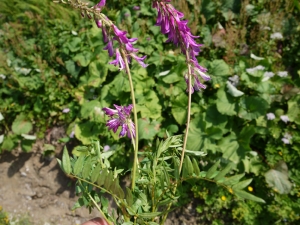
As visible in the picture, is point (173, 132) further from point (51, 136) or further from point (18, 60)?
point (18, 60)

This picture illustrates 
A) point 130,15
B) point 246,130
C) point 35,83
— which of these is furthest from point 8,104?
point 246,130

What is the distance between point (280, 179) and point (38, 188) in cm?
262

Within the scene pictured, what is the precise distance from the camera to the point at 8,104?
138 inches

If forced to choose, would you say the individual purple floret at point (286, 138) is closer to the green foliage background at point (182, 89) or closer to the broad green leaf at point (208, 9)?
the green foliage background at point (182, 89)

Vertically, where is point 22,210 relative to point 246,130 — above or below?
below

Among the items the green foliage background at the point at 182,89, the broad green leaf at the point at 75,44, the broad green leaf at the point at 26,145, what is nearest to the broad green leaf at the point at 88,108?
the green foliage background at the point at 182,89

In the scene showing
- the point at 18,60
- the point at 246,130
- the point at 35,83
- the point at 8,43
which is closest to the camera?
the point at 246,130

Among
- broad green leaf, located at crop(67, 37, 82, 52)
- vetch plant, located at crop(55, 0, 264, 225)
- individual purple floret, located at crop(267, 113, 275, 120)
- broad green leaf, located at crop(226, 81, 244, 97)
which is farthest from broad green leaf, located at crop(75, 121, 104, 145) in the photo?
vetch plant, located at crop(55, 0, 264, 225)

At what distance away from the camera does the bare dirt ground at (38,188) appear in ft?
10.4

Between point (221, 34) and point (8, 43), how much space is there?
2.84m

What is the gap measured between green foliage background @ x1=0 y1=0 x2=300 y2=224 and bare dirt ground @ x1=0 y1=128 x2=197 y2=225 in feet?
0.72

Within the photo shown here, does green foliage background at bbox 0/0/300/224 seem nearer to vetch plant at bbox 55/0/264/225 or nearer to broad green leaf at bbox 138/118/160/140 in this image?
broad green leaf at bbox 138/118/160/140

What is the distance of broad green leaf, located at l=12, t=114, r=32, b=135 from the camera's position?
330 cm

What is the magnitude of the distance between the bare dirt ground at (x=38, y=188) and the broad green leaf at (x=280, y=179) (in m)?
1.78
